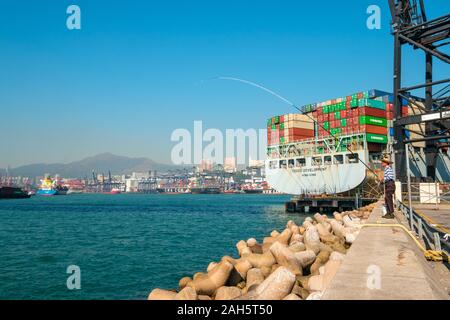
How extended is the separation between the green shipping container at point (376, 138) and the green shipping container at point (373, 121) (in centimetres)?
157

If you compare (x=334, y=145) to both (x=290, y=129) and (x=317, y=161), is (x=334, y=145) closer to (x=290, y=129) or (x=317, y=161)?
(x=317, y=161)

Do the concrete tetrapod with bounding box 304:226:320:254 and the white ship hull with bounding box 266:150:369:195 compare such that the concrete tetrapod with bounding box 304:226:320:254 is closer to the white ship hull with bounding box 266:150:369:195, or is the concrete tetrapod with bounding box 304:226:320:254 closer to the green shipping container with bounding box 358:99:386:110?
the white ship hull with bounding box 266:150:369:195

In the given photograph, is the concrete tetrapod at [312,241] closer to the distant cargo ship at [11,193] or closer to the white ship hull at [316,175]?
the white ship hull at [316,175]

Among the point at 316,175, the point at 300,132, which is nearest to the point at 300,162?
the point at 316,175

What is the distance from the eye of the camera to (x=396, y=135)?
27281 millimetres

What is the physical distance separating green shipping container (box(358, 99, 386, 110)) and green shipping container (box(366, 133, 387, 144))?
4034 mm

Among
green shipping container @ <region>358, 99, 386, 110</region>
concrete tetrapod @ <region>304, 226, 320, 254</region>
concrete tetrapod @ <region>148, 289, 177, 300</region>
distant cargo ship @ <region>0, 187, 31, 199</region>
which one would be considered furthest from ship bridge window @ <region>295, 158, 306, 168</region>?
distant cargo ship @ <region>0, 187, 31, 199</region>

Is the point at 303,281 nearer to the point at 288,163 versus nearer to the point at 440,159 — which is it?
the point at 288,163

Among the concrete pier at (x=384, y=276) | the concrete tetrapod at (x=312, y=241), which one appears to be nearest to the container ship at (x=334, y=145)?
the concrete tetrapod at (x=312, y=241)

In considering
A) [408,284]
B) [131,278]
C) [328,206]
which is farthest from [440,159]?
[408,284]

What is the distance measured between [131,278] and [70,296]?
2.34m

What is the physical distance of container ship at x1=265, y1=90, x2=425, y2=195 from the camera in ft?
152

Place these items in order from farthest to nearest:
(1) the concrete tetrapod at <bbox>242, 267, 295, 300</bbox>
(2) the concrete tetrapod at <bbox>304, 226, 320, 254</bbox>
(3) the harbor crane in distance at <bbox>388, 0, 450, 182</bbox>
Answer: (3) the harbor crane in distance at <bbox>388, 0, 450, 182</bbox> < (2) the concrete tetrapod at <bbox>304, 226, 320, 254</bbox> < (1) the concrete tetrapod at <bbox>242, 267, 295, 300</bbox>

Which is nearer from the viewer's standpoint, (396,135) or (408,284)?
(408,284)
